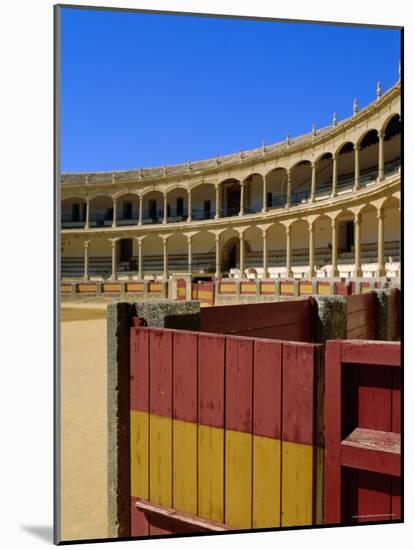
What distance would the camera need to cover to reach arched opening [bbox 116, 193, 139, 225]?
22.6 meters

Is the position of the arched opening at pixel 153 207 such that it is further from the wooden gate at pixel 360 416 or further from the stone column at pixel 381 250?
the wooden gate at pixel 360 416

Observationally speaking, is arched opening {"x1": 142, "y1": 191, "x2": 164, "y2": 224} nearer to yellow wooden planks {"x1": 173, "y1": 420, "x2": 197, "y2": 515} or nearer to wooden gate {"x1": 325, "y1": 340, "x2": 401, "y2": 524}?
yellow wooden planks {"x1": 173, "y1": 420, "x2": 197, "y2": 515}

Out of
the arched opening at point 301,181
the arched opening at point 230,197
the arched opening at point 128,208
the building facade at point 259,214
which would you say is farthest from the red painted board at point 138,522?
the arched opening at point 128,208

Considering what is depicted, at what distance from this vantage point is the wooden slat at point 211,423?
1.80 meters

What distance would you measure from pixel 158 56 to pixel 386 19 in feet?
4.10

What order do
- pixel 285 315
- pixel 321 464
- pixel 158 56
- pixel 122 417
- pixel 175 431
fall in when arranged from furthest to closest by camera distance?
1. pixel 285 315
2. pixel 158 56
3. pixel 122 417
4. pixel 175 431
5. pixel 321 464

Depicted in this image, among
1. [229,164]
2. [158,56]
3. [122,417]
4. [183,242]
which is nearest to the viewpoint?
[122,417]

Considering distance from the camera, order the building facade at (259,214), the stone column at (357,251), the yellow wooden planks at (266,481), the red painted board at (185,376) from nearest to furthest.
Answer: the yellow wooden planks at (266,481), the red painted board at (185,376), the stone column at (357,251), the building facade at (259,214)

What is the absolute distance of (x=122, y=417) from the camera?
2.03 m

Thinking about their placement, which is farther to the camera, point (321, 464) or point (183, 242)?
point (183, 242)

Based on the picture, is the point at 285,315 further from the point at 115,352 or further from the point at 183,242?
the point at 183,242

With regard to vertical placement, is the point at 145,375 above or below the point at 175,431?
above

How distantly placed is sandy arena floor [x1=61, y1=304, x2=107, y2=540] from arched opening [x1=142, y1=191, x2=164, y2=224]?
16.1 meters

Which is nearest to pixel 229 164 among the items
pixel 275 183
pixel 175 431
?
pixel 275 183
